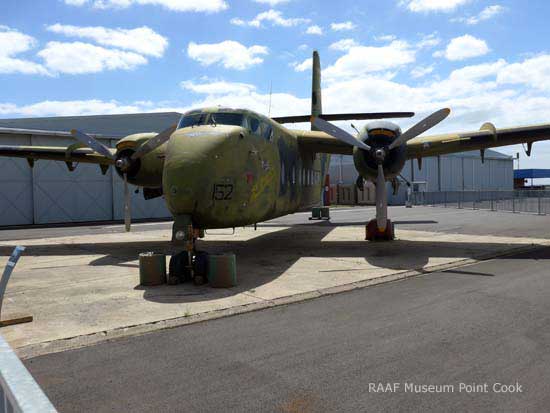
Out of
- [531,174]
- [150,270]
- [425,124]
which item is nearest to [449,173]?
[531,174]

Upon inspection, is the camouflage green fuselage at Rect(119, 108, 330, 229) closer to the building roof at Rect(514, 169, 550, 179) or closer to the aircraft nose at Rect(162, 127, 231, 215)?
the aircraft nose at Rect(162, 127, 231, 215)

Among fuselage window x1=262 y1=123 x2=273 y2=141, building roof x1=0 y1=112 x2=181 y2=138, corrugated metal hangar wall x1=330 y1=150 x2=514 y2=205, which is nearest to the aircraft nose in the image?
fuselage window x1=262 y1=123 x2=273 y2=141

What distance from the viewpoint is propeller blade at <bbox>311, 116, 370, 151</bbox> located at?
14.2 metres

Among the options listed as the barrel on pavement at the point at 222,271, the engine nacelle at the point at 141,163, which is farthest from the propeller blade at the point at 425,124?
the engine nacelle at the point at 141,163

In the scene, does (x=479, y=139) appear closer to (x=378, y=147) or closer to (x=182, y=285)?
(x=378, y=147)

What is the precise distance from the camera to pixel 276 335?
6641 mm

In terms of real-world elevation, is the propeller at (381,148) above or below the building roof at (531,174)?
below

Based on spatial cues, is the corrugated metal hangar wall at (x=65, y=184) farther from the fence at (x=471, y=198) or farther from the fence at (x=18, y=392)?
the fence at (x=18, y=392)

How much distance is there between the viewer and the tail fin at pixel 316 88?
24734mm

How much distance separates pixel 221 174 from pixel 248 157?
137 centimetres

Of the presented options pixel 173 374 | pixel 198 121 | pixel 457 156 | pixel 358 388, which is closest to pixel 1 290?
pixel 173 374

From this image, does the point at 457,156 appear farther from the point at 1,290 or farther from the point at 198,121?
the point at 1,290

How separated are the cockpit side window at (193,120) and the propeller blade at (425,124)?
6.97 m

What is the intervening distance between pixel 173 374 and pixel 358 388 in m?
2.10
